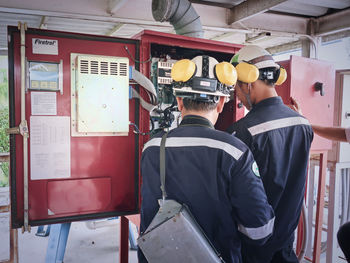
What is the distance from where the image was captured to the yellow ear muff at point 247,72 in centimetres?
157

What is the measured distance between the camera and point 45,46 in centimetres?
175

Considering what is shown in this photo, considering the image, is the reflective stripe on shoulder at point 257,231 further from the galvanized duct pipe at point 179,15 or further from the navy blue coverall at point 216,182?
the galvanized duct pipe at point 179,15

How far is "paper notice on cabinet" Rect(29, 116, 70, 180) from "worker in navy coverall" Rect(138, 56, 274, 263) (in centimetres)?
78

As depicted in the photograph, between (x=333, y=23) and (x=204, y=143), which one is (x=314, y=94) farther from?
(x=204, y=143)

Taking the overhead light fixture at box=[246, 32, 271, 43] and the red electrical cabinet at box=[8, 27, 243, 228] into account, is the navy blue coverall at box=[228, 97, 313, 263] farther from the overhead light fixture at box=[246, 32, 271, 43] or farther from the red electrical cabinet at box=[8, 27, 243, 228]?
the overhead light fixture at box=[246, 32, 271, 43]

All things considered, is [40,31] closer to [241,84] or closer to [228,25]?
[241,84]

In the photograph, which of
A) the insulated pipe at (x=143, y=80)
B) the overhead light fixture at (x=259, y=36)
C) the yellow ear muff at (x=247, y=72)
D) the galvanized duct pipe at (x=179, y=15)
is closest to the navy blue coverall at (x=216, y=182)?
the yellow ear muff at (x=247, y=72)

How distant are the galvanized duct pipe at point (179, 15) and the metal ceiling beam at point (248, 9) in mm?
948

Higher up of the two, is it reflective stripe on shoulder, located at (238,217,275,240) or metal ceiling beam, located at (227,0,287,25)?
metal ceiling beam, located at (227,0,287,25)

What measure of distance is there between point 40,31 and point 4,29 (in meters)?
3.39

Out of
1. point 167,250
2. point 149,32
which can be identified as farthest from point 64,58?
point 167,250

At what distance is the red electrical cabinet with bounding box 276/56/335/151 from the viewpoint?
251 cm

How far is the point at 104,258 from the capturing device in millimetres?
3416

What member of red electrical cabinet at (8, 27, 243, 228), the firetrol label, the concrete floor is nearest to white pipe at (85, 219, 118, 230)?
the concrete floor
